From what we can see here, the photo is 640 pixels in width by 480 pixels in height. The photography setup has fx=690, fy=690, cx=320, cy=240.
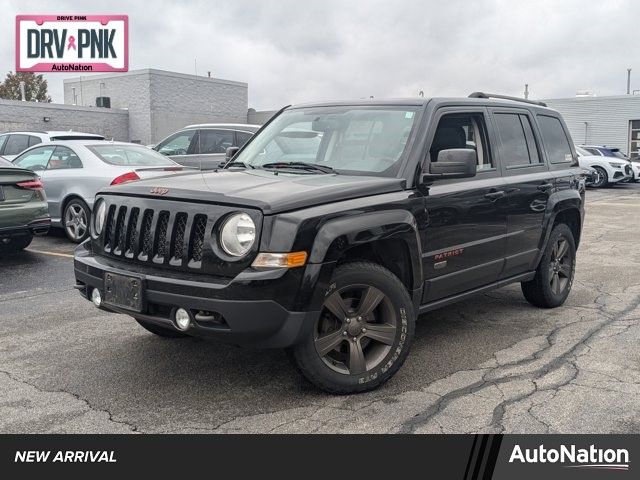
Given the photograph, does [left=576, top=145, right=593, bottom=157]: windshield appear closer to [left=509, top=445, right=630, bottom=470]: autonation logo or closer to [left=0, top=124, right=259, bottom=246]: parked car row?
[left=0, top=124, right=259, bottom=246]: parked car row

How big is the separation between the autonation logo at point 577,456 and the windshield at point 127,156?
7.66m

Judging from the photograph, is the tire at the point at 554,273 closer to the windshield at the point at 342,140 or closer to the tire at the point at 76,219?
the windshield at the point at 342,140

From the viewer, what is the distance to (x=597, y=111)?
35.9m

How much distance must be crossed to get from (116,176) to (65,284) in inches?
100

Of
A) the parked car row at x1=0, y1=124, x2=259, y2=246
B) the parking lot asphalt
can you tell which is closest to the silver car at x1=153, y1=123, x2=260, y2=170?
the parked car row at x1=0, y1=124, x2=259, y2=246

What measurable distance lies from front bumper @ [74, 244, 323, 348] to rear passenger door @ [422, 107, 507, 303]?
1204mm

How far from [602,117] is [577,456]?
35814mm

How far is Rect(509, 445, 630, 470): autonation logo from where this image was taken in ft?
10.6

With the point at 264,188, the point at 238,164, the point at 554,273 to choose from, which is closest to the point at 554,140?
the point at 554,273

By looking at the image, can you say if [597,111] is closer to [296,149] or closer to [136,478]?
[296,149]

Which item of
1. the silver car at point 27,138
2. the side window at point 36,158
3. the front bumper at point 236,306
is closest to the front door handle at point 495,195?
the front bumper at point 236,306

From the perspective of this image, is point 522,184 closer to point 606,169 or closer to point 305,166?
point 305,166

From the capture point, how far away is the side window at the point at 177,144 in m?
13.6

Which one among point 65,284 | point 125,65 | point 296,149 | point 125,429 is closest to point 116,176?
point 65,284
